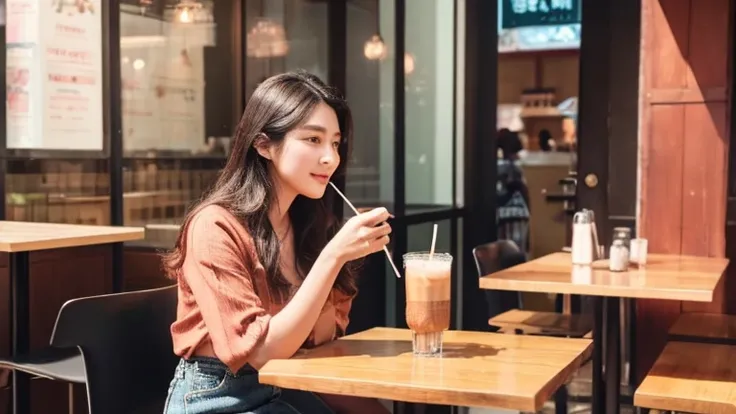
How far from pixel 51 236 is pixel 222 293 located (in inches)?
51.4

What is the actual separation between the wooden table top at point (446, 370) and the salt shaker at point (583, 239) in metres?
1.41

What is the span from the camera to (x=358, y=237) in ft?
5.73

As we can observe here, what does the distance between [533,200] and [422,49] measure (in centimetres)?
347

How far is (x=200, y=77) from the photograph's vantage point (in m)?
5.01

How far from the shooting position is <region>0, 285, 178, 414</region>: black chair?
214cm

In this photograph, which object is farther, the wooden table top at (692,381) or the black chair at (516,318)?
the black chair at (516,318)

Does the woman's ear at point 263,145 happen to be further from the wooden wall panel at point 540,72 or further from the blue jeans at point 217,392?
the wooden wall panel at point 540,72

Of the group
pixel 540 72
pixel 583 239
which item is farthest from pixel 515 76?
pixel 583 239

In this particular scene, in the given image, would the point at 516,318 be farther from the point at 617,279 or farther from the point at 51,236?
the point at 51,236

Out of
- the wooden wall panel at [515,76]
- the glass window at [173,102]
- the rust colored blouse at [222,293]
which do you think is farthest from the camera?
the wooden wall panel at [515,76]

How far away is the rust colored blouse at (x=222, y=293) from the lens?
173 centimetres

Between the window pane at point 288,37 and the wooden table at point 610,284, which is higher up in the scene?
the window pane at point 288,37

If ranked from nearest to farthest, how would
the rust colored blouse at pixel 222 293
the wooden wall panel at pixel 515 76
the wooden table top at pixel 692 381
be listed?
the rust colored blouse at pixel 222 293, the wooden table top at pixel 692 381, the wooden wall panel at pixel 515 76

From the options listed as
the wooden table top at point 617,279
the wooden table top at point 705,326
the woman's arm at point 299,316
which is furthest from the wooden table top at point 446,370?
the wooden table top at point 705,326
